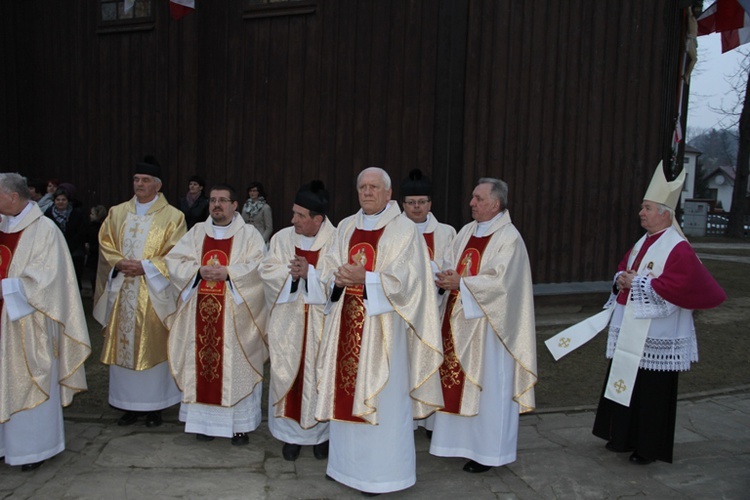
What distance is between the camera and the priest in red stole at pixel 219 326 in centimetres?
530

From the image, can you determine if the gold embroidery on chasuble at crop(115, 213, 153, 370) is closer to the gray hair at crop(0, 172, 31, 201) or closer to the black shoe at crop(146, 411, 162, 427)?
the black shoe at crop(146, 411, 162, 427)

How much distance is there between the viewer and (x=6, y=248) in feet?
15.8

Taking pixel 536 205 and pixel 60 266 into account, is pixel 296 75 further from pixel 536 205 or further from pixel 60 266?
pixel 60 266

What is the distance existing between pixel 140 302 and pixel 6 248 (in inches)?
45.3

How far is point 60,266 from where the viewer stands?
4.84 meters

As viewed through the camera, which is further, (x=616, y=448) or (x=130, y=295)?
(x=130, y=295)

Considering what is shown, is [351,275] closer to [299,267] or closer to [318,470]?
[299,267]

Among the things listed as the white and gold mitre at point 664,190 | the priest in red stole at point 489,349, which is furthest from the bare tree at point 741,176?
the priest in red stole at point 489,349

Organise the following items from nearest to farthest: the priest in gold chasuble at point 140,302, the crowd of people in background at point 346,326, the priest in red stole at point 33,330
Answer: the crowd of people in background at point 346,326, the priest in red stole at point 33,330, the priest in gold chasuble at point 140,302

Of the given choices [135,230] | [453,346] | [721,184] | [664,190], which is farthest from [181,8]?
[721,184]

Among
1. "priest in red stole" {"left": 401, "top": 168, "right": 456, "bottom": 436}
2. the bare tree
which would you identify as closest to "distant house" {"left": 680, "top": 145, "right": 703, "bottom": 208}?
the bare tree

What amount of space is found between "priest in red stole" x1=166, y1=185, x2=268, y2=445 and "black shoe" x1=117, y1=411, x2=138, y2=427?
53 centimetres

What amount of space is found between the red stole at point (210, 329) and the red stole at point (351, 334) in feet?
3.95

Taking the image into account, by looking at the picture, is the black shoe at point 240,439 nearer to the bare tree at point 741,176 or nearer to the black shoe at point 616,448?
the black shoe at point 616,448
